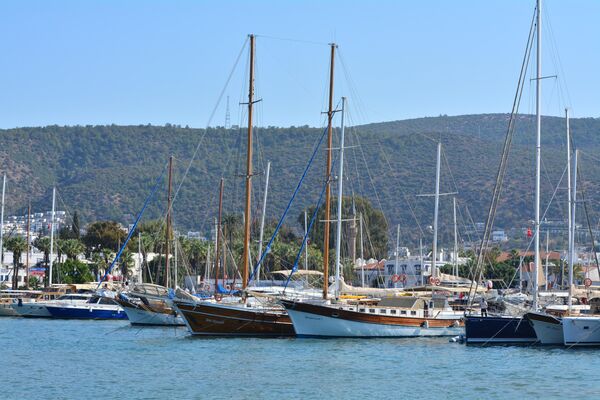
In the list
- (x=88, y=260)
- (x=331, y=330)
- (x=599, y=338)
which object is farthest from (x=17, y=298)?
(x=599, y=338)

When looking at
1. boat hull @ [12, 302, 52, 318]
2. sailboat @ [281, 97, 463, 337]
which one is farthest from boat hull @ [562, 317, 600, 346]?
boat hull @ [12, 302, 52, 318]

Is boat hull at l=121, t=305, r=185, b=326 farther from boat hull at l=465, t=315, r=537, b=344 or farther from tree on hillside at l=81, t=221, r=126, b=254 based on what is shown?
tree on hillside at l=81, t=221, r=126, b=254

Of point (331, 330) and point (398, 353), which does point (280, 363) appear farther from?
point (331, 330)

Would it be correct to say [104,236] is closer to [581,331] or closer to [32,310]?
[32,310]

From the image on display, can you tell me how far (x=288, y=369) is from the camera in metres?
41.4

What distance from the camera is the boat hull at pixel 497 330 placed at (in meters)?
48.7

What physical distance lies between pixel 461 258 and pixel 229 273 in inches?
1403

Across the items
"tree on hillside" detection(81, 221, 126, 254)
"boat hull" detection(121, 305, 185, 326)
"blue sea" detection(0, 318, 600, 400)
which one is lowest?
"blue sea" detection(0, 318, 600, 400)

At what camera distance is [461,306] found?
57.8m

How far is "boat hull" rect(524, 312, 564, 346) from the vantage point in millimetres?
46906

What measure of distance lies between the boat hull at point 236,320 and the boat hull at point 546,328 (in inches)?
474

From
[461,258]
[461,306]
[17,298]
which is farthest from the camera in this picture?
[461,258]

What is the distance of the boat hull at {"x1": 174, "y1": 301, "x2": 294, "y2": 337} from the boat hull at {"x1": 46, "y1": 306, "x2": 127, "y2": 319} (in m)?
26.2

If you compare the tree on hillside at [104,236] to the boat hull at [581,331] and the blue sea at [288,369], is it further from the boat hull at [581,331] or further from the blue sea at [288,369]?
the boat hull at [581,331]
